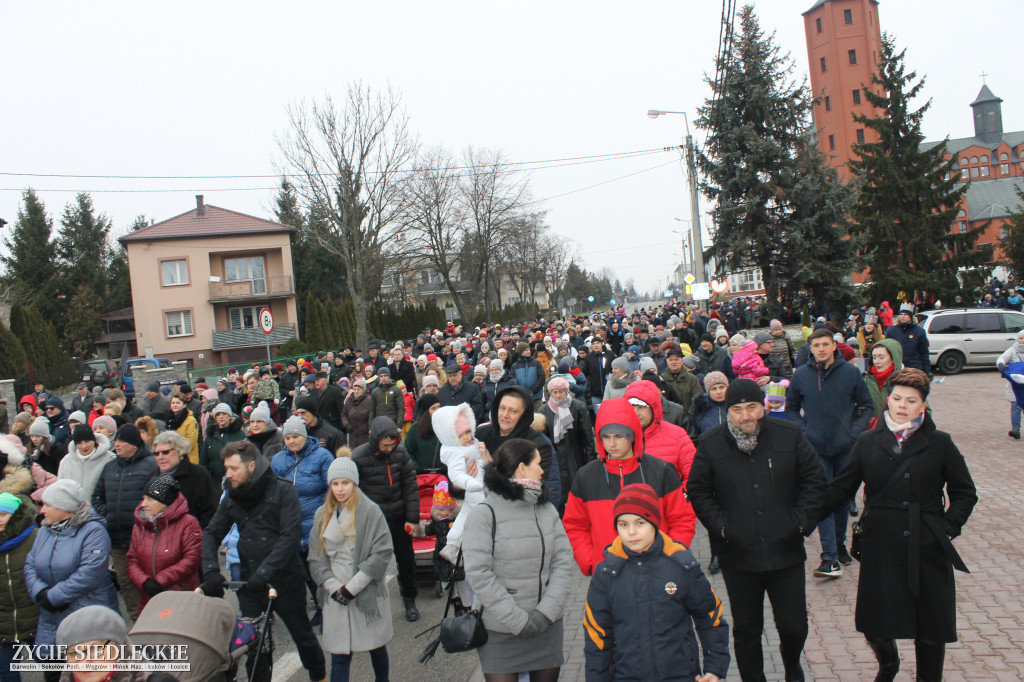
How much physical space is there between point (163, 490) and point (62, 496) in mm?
606

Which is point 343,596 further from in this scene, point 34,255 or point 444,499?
point 34,255

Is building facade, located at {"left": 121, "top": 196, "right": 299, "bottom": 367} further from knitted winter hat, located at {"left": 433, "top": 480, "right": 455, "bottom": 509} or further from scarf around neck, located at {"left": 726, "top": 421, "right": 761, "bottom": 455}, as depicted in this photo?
scarf around neck, located at {"left": 726, "top": 421, "right": 761, "bottom": 455}

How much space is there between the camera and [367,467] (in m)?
6.51

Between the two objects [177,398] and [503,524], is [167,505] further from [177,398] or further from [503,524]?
[177,398]

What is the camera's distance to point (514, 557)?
3.81 metres

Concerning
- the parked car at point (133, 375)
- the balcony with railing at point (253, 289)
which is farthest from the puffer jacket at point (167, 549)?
the balcony with railing at point (253, 289)

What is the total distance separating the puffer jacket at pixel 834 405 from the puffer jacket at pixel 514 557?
3574 millimetres

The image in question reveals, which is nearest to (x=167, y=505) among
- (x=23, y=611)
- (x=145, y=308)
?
(x=23, y=611)

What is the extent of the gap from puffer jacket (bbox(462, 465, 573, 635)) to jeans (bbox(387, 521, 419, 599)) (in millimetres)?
2939

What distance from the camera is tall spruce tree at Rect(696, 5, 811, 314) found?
27.9m

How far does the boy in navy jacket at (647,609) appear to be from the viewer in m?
3.32

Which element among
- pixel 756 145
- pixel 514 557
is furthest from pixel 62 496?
pixel 756 145

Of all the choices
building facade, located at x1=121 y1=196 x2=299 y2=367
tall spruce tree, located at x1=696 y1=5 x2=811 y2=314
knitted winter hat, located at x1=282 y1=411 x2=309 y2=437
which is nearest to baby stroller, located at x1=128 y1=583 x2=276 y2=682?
knitted winter hat, located at x1=282 y1=411 x2=309 y2=437

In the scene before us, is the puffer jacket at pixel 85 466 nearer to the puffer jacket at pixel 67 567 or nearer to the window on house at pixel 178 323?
the puffer jacket at pixel 67 567
